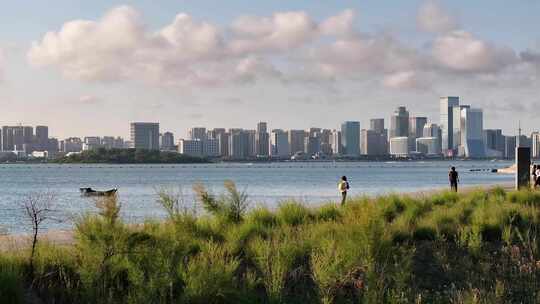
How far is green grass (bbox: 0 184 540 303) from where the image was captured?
11.3 m

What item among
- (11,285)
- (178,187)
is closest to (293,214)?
(11,285)

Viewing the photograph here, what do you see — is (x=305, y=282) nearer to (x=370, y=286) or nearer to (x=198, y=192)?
(x=370, y=286)

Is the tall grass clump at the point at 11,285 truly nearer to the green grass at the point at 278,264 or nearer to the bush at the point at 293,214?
the green grass at the point at 278,264

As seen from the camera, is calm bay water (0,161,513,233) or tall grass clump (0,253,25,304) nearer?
tall grass clump (0,253,25,304)

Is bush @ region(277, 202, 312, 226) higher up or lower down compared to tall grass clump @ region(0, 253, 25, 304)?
higher up

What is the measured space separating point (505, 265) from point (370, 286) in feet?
12.0

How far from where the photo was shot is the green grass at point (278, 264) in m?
11.3

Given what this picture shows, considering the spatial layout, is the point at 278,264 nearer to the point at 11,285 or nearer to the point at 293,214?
the point at 11,285

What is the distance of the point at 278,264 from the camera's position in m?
12.2

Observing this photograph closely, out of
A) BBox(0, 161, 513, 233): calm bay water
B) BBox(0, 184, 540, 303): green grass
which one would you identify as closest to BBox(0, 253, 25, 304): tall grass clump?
BBox(0, 184, 540, 303): green grass

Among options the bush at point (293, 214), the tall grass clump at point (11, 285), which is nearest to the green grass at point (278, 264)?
the tall grass clump at point (11, 285)

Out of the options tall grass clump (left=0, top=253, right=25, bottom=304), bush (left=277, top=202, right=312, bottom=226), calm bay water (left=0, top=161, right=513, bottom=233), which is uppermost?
bush (left=277, top=202, right=312, bottom=226)

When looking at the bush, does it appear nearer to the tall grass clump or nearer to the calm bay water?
the calm bay water

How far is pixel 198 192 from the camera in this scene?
727 inches
